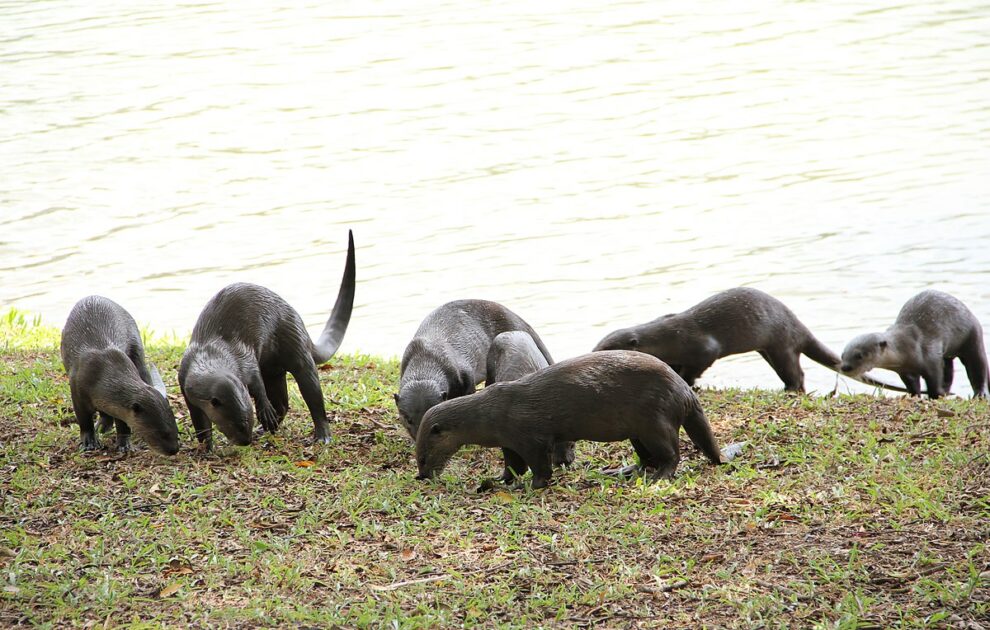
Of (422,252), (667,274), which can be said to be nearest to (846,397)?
(667,274)

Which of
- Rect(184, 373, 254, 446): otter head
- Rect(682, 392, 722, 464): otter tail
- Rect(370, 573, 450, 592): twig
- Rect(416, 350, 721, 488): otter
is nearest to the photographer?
Rect(370, 573, 450, 592): twig

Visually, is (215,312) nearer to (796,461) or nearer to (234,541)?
(234,541)

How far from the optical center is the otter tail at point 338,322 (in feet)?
22.1

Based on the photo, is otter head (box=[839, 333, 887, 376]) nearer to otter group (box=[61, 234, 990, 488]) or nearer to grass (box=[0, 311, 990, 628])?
otter group (box=[61, 234, 990, 488])

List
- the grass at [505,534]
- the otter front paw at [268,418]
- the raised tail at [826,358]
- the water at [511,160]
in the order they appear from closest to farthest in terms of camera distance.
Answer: the grass at [505,534] < the otter front paw at [268,418] < the raised tail at [826,358] < the water at [511,160]

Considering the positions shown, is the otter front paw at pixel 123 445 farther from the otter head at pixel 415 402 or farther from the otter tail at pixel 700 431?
the otter tail at pixel 700 431

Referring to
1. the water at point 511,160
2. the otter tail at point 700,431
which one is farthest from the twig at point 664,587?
the water at point 511,160

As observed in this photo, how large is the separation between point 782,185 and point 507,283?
450 centimetres

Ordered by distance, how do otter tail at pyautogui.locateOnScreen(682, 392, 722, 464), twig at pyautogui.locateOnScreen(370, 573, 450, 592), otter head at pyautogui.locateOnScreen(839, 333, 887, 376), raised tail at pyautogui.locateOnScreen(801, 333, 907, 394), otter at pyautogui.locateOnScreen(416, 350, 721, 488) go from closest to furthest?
1. twig at pyautogui.locateOnScreen(370, 573, 450, 592)
2. otter at pyautogui.locateOnScreen(416, 350, 721, 488)
3. otter tail at pyautogui.locateOnScreen(682, 392, 722, 464)
4. otter head at pyautogui.locateOnScreen(839, 333, 887, 376)
5. raised tail at pyautogui.locateOnScreen(801, 333, 907, 394)

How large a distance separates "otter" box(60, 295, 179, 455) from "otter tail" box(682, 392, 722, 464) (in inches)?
101

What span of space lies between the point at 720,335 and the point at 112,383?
378 cm

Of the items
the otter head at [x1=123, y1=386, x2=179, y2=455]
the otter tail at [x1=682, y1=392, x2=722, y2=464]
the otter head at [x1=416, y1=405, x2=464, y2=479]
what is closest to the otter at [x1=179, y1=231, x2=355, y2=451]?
the otter head at [x1=123, y1=386, x2=179, y2=455]

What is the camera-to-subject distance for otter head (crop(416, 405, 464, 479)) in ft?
17.7

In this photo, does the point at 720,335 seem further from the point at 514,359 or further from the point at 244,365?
the point at 244,365
